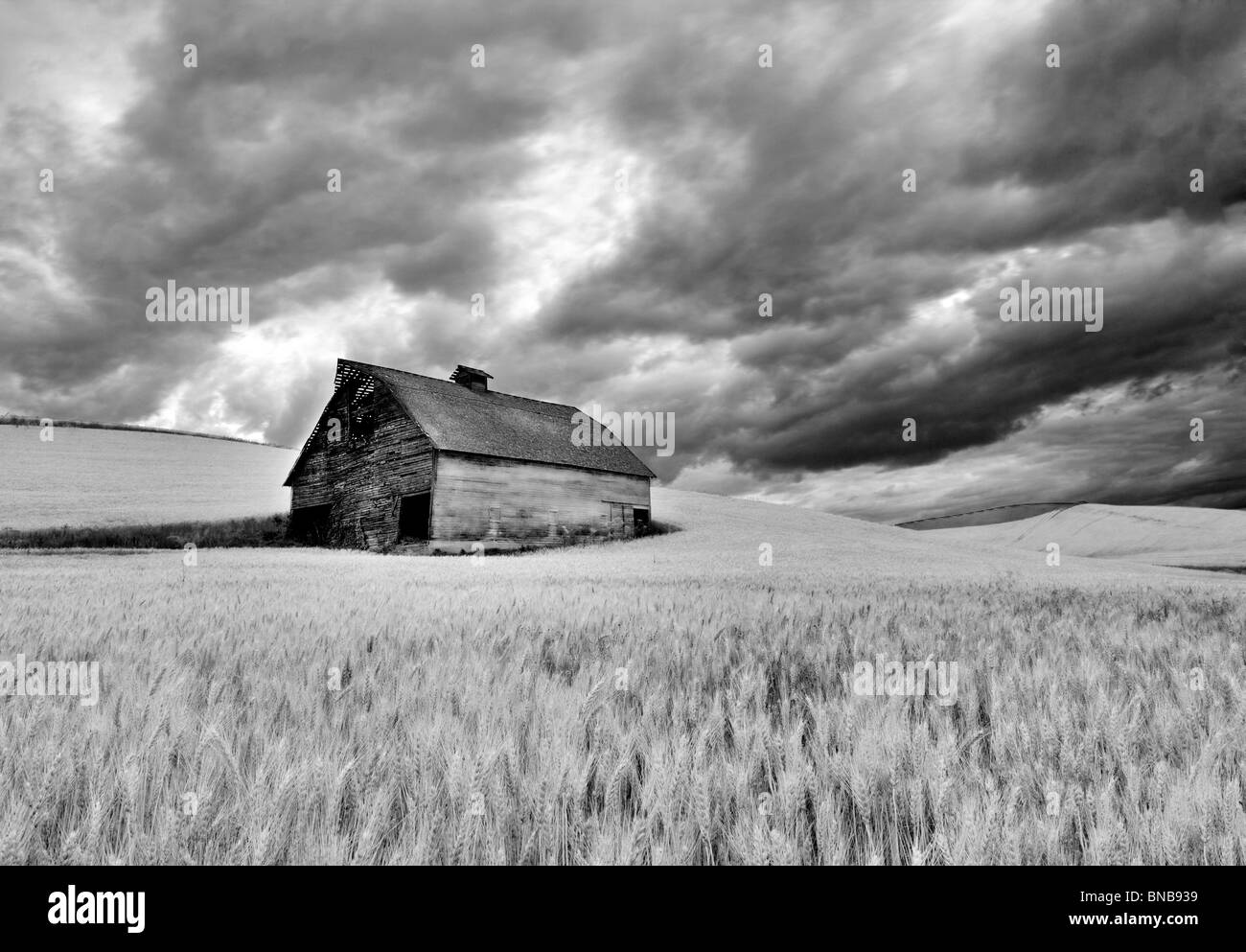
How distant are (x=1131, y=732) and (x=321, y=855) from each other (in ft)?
9.53

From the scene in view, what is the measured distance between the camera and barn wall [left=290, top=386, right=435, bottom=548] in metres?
33.7

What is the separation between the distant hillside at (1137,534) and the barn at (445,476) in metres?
46.4

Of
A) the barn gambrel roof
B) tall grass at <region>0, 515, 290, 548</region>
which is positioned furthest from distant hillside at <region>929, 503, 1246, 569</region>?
tall grass at <region>0, 515, 290, 548</region>

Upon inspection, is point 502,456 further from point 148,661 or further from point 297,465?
point 148,661

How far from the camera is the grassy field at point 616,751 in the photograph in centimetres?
170

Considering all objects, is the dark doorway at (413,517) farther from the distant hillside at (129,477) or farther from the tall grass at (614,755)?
the tall grass at (614,755)

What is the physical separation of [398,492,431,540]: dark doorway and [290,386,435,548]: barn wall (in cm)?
33

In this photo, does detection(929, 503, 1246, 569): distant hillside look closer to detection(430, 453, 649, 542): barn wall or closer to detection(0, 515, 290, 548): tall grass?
detection(430, 453, 649, 542): barn wall

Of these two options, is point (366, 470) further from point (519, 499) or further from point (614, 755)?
point (614, 755)

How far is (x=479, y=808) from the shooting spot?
1.82 meters

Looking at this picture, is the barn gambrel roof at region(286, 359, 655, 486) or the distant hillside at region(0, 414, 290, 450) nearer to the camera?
the barn gambrel roof at region(286, 359, 655, 486)

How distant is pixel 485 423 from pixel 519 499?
5.60 meters

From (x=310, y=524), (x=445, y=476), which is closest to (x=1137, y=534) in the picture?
(x=445, y=476)
